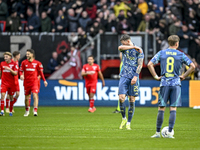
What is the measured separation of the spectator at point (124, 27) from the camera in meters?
21.0

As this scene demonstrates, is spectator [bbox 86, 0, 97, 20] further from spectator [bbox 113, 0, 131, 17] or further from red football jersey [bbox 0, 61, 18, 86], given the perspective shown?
red football jersey [bbox 0, 61, 18, 86]

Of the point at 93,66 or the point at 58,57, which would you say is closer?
the point at 93,66

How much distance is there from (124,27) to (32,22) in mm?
4755

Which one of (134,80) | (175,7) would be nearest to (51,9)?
(175,7)

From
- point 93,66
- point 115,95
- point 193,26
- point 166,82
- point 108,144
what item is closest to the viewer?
point 108,144

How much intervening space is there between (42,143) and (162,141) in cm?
217

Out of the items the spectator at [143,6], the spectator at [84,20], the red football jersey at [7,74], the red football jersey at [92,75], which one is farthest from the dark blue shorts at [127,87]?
the spectator at [143,6]

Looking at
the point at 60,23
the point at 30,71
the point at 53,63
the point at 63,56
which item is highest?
the point at 60,23

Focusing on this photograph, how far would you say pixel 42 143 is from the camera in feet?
24.7

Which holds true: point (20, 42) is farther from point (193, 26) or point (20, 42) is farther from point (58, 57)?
point (193, 26)

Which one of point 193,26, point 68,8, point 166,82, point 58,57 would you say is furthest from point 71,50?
point 166,82

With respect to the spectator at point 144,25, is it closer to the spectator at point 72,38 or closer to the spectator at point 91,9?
the spectator at point 91,9

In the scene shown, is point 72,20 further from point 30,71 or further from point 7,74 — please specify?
point 30,71

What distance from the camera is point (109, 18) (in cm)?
2136
